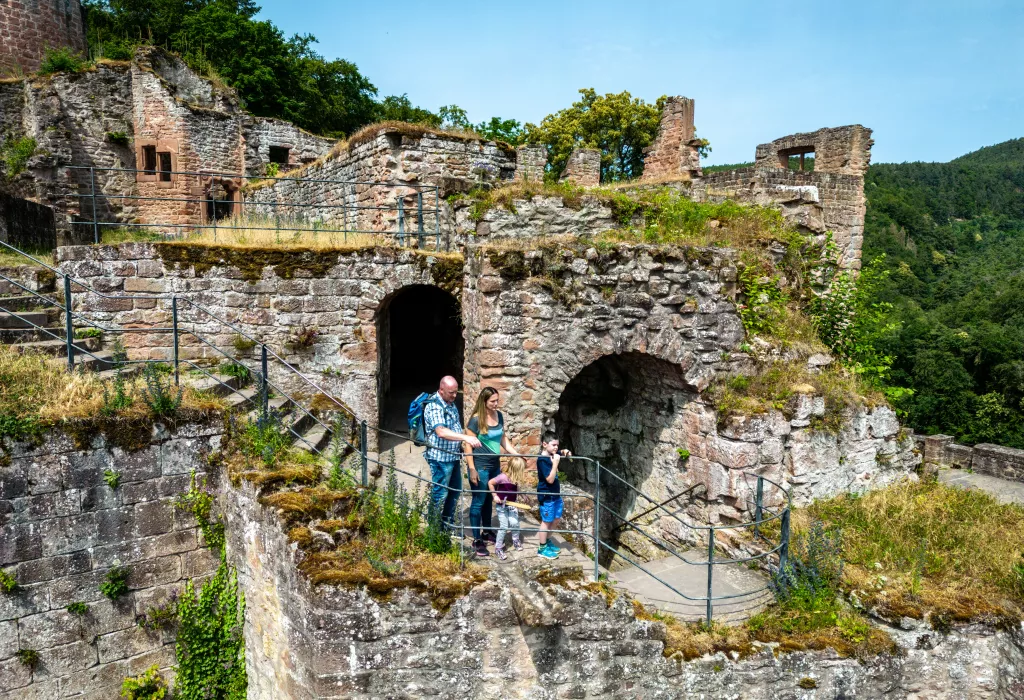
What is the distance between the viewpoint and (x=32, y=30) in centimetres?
1808

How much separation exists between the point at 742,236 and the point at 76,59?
1728cm

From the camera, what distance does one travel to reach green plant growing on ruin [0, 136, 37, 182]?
14.2 meters

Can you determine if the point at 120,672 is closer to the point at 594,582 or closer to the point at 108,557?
the point at 108,557

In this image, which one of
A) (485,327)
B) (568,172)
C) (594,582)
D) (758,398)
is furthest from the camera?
(568,172)

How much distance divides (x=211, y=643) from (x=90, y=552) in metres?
1.46

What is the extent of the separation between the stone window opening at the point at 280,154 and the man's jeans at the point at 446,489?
14.4 m

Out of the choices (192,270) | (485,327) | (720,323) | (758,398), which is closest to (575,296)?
(485,327)

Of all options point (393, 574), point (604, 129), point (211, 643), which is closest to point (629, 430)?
point (393, 574)

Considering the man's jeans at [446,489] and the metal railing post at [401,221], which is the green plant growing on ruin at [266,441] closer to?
the man's jeans at [446,489]

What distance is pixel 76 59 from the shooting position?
55.7 ft

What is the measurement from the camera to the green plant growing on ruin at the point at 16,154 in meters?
14.2

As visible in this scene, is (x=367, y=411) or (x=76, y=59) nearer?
(x=367, y=411)

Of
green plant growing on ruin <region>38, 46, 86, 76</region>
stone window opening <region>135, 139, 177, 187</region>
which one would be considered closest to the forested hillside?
stone window opening <region>135, 139, 177, 187</region>

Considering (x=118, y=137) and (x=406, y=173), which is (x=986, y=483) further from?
(x=118, y=137)
